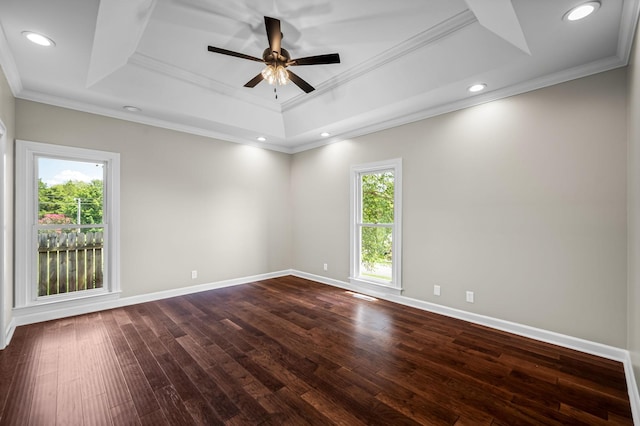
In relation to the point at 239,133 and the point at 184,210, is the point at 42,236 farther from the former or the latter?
the point at 239,133

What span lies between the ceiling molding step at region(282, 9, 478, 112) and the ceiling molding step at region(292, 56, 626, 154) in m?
0.62

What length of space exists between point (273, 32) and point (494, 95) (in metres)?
2.50

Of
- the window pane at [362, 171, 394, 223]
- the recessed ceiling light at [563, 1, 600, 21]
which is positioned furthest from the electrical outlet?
the recessed ceiling light at [563, 1, 600, 21]

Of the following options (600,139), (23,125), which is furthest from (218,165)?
(600,139)

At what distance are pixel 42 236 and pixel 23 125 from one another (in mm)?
1289

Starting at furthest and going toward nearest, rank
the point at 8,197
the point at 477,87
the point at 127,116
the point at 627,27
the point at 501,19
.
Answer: the point at 127,116
the point at 477,87
the point at 8,197
the point at 501,19
the point at 627,27

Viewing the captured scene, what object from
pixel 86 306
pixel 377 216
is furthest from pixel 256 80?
pixel 86 306

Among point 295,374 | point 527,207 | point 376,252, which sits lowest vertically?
point 295,374

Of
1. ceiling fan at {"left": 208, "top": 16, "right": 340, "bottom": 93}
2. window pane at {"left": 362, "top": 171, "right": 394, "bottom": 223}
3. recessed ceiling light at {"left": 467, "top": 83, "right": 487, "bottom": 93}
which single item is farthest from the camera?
window pane at {"left": 362, "top": 171, "right": 394, "bottom": 223}

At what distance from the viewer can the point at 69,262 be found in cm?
361

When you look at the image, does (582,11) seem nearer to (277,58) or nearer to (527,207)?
(527,207)

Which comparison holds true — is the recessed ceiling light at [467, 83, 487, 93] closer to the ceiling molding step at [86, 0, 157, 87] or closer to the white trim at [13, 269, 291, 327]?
the ceiling molding step at [86, 0, 157, 87]

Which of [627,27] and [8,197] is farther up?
[627,27]

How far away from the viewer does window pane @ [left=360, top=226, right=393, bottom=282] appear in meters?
4.37
